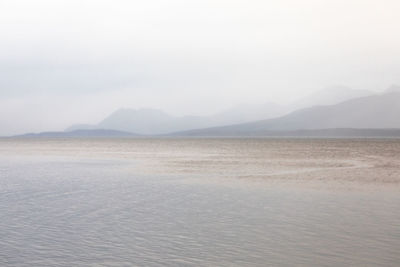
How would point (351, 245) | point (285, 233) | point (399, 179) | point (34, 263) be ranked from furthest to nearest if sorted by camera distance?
point (399, 179) → point (285, 233) → point (351, 245) → point (34, 263)

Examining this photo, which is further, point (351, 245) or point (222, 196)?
point (222, 196)

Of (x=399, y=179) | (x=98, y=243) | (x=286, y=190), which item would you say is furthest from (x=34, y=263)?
(x=399, y=179)

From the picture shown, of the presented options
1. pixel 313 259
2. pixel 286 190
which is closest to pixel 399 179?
pixel 286 190

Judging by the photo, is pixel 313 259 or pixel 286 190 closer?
pixel 313 259

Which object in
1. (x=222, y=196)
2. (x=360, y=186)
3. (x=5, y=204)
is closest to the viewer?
(x=5, y=204)

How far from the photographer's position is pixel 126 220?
14.9m

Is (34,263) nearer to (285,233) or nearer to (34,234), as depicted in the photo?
(34,234)

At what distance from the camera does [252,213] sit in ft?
51.9

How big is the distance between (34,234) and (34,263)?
2.86m

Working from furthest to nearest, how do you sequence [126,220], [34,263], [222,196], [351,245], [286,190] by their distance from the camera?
[286,190] → [222,196] → [126,220] → [351,245] → [34,263]

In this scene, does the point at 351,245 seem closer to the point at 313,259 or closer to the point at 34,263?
the point at 313,259

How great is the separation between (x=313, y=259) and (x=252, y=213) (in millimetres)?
5618

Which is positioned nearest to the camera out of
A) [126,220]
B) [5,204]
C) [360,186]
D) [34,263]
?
[34,263]

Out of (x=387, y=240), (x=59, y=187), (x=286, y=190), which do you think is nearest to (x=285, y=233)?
(x=387, y=240)
